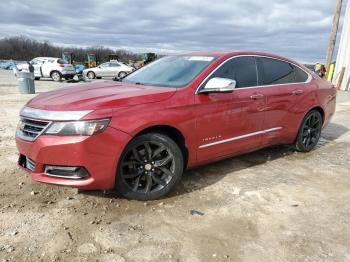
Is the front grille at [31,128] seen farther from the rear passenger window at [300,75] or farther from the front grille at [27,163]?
the rear passenger window at [300,75]

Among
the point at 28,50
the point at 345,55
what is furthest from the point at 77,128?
the point at 28,50

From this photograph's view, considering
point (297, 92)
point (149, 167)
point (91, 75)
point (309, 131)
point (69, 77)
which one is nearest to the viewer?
point (149, 167)

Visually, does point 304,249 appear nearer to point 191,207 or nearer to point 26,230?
point 191,207

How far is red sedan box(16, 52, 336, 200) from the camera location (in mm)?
3186

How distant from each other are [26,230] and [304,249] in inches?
95.3

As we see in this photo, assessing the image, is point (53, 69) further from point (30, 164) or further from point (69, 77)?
point (30, 164)

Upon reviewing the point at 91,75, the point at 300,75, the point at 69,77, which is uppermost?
the point at 300,75

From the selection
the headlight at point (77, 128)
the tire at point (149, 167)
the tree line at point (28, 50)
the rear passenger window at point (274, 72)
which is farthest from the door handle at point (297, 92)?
the tree line at point (28, 50)

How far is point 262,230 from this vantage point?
3160 millimetres

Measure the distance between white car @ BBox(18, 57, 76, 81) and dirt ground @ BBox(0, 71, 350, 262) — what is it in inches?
768

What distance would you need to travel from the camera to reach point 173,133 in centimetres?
380

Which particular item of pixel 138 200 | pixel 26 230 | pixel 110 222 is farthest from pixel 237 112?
pixel 26 230

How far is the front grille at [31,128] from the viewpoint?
10.6 ft

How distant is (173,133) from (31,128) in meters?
1.46
